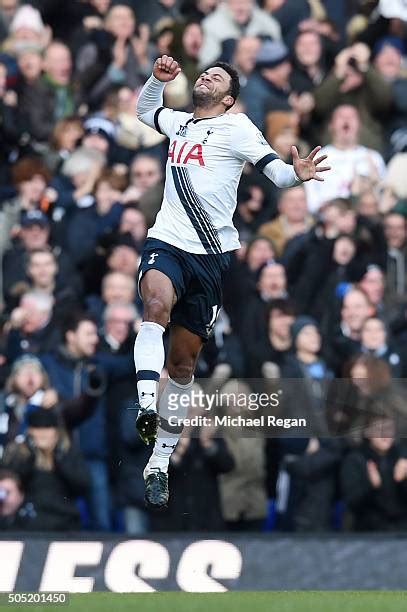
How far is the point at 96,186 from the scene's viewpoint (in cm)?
1479

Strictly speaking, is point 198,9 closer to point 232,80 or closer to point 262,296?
point 262,296

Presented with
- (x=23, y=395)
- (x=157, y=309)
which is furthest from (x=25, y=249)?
(x=157, y=309)

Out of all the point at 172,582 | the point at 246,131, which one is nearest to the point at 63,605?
the point at 172,582

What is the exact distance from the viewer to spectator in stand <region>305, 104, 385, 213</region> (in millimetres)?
14883

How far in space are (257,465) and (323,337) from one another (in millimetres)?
1208

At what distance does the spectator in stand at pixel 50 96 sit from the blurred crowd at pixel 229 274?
0.6 inches

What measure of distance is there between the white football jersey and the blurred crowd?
279 cm

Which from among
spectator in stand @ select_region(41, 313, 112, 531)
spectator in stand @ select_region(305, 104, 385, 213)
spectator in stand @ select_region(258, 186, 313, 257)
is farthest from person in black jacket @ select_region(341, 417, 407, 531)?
spectator in stand @ select_region(305, 104, 385, 213)

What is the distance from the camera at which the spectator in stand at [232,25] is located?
611 inches

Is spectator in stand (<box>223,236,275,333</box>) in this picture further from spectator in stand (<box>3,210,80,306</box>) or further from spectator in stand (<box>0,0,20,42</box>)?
spectator in stand (<box>0,0,20,42</box>)

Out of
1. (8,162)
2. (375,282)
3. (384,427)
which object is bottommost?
(384,427)

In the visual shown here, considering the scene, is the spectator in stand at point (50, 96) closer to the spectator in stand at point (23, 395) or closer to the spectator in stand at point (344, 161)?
the spectator in stand at point (344, 161)

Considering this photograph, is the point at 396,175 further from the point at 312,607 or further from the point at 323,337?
the point at 312,607

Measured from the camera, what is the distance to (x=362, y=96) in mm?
15258
